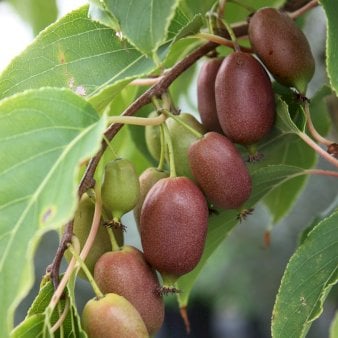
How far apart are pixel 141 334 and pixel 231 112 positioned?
0.65 ft

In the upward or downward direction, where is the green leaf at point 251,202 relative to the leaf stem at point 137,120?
downward

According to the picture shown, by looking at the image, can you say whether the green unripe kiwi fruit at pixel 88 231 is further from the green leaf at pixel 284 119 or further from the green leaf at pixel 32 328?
the green leaf at pixel 284 119

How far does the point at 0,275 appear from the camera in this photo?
1.76ft

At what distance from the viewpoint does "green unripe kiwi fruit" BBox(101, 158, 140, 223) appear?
2.14 feet

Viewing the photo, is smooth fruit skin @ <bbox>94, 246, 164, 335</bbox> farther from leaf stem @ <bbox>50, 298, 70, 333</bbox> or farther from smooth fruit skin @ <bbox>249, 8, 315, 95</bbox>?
smooth fruit skin @ <bbox>249, 8, 315, 95</bbox>

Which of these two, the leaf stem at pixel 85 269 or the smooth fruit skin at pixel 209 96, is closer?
the leaf stem at pixel 85 269

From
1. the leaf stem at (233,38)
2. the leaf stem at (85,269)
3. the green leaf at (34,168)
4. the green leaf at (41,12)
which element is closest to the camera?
the green leaf at (34,168)

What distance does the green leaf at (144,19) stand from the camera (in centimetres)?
58

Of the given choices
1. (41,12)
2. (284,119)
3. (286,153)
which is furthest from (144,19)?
(41,12)

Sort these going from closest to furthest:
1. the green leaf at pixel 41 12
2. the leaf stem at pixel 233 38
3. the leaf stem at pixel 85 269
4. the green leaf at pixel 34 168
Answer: the green leaf at pixel 34 168, the leaf stem at pixel 85 269, the leaf stem at pixel 233 38, the green leaf at pixel 41 12

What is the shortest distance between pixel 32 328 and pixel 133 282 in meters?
0.08

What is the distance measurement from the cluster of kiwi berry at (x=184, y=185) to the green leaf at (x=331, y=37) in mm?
40

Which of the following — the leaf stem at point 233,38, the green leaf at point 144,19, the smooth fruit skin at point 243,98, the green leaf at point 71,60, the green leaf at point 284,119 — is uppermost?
the green leaf at point 144,19

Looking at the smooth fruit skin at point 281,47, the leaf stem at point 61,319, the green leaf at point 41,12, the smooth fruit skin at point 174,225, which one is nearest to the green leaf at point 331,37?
the smooth fruit skin at point 281,47
